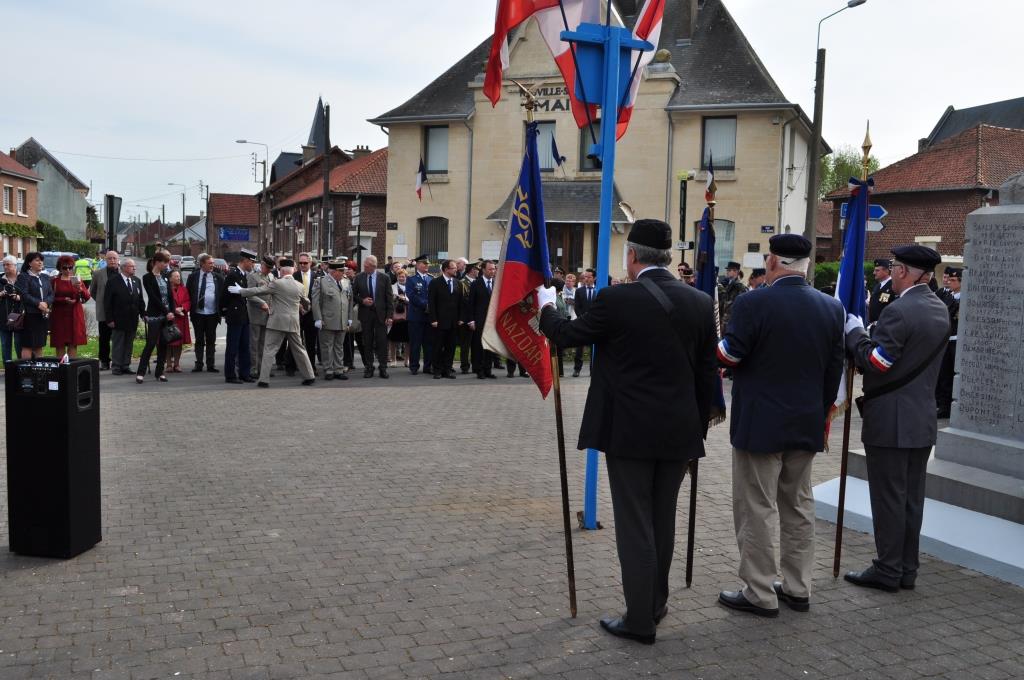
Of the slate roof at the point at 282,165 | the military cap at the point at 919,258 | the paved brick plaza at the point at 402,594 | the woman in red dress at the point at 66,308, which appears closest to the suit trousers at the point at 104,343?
the woman in red dress at the point at 66,308

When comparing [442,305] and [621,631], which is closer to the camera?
[621,631]

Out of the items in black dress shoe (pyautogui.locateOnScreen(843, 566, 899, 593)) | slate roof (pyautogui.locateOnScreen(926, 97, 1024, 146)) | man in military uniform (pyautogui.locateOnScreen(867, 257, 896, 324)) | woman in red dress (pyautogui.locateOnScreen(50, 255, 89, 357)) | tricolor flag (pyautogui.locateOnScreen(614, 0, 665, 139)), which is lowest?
black dress shoe (pyautogui.locateOnScreen(843, 566, 899, 593))

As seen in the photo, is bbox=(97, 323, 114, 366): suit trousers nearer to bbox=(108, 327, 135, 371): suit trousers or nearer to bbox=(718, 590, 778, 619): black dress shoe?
bbox=(108, 327, 135, 371): suit trousers

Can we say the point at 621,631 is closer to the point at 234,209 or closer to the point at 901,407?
the point at 901,407

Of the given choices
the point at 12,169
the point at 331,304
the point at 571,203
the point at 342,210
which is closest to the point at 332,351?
the point at 331,304

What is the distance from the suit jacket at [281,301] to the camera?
1357 centimetres

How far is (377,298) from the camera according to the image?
50.6 ft

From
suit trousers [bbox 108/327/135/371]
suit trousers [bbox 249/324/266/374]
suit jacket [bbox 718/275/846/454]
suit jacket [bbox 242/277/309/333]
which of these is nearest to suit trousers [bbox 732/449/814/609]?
suit jacket [bbox 718/275/846/454]

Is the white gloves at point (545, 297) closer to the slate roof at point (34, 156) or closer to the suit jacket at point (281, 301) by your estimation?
the suit jacket at point (281, 301)

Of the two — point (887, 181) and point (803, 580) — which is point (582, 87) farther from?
point (887, 181)

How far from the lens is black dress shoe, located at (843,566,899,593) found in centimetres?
541

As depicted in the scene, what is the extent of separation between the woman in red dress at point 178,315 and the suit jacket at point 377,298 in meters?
2.91

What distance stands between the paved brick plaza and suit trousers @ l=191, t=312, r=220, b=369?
6.90 metres

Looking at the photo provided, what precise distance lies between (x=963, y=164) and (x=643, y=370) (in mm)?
45713
